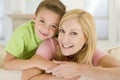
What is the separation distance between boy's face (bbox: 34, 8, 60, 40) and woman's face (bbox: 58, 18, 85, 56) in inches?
4.5

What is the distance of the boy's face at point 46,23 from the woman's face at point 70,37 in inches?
4.5

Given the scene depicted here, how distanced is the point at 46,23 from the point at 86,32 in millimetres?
224

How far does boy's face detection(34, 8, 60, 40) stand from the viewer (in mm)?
1129

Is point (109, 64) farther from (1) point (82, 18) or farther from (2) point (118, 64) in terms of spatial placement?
(1) point (82, 18)

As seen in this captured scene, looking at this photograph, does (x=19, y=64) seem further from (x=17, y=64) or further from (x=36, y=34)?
(x=36, y=34)

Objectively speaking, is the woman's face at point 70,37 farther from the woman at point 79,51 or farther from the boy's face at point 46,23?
the boy's face at point 46,23

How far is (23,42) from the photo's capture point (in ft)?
3.88

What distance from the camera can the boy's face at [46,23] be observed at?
1.13 meters

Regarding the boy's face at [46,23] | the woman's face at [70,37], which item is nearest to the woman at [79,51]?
the woman's face at [70,37]

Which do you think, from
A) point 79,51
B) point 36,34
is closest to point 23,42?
point 36,34

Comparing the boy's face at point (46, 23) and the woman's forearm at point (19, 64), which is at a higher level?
the boy's face at point (46, 23)

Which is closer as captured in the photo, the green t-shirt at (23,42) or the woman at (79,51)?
the woman at (79,51)

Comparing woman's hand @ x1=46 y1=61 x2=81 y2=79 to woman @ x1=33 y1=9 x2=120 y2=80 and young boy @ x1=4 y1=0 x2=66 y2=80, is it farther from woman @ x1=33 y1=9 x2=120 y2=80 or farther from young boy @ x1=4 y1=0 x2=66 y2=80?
young boy @ x1=4 y1=0 x2=66 y2=80

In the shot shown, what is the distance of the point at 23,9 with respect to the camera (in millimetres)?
2850
